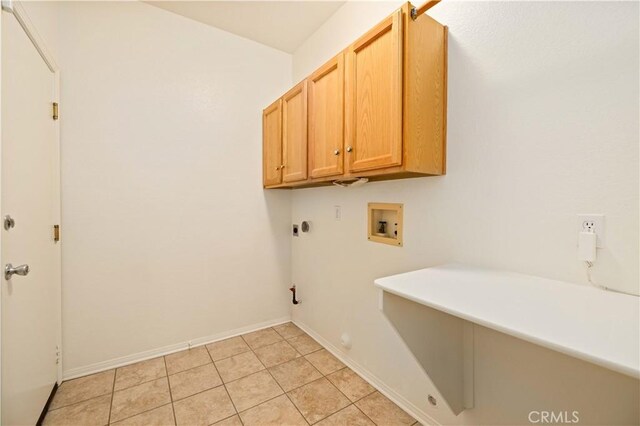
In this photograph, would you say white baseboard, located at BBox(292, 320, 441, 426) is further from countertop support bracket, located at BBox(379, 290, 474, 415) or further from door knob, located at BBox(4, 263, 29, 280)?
door knob, located at BBox(4, 263, 29, 280)

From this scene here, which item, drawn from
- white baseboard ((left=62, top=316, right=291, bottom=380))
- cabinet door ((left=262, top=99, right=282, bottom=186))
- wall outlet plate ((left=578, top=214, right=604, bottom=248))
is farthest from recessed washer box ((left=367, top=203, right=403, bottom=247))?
white baseboard ((left=62, top=316, right=291, bottom=380))

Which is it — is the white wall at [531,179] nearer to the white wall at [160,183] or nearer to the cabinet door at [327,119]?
the cabinet door at [327,119]

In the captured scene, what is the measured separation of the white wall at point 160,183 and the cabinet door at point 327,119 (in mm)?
971

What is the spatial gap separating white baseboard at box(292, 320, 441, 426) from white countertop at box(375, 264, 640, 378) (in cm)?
95

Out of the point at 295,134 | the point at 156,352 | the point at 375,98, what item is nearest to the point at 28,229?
the point at 156,352

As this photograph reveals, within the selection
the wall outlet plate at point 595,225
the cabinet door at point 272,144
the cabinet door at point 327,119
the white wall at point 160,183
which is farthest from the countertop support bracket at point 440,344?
the white wall at point 160,183

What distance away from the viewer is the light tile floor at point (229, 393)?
1603 mm

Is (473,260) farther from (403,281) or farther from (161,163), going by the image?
(161,163)

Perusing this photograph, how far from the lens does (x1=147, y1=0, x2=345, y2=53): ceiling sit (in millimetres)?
2191

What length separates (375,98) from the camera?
1.42 m

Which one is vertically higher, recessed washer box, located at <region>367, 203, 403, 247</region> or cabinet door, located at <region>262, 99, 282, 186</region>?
cabinet door, located at <region>262, 99, 282, 186</region>

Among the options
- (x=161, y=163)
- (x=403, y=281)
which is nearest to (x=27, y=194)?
(x=161, y=163)

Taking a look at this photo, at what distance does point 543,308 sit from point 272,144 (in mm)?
2236

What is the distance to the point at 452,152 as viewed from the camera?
4.59ft
